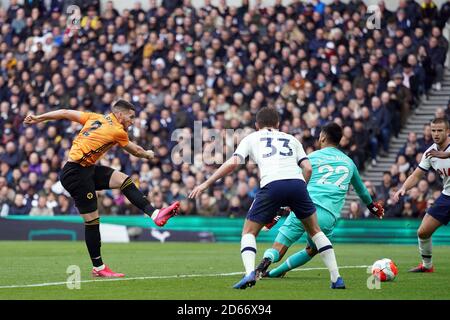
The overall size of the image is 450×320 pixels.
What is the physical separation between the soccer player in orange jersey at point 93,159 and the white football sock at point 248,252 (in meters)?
2.62

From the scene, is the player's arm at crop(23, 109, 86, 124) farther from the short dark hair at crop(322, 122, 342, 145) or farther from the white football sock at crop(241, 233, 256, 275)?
the white football sock at crop(241, 233, 256, 275)

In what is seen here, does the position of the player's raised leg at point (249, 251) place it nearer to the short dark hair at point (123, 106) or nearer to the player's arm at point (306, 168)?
the player's arm at point (306, 168)

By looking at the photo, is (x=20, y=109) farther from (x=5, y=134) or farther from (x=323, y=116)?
(x=323, y=116)

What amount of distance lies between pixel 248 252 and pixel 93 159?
3.58m

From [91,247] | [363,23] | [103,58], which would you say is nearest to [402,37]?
[363,23]

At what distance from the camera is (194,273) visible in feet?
48.9

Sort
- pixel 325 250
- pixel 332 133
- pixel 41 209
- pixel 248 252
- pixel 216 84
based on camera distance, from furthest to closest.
A: pixel 216 84, pixel 41 209, pixel 332 133, pixel 325 250, pixel 248 252

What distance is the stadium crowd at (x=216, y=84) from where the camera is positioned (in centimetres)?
2673

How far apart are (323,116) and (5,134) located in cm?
971

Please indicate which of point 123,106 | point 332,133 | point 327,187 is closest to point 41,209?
point 123,106

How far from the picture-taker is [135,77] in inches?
1183

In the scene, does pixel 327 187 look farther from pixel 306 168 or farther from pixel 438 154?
pixel 438 154

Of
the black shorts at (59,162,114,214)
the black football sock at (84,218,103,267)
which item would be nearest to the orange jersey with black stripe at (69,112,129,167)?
the black shorts at (59,162,114,214)

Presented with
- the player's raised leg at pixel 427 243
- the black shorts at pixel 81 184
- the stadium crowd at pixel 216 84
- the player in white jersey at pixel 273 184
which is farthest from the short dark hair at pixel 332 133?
the stadium crowd at pixel 216 84
